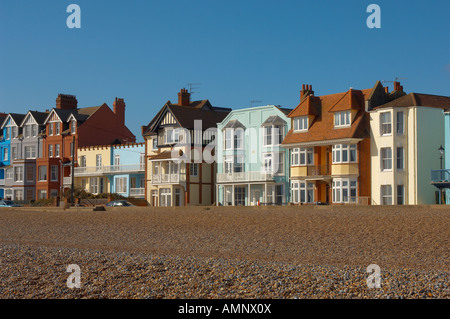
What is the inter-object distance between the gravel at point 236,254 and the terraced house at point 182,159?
16629 millimetres

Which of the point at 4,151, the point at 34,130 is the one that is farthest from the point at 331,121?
the point at 4,151

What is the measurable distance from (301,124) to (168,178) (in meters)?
12.3

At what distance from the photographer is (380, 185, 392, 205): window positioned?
132ft

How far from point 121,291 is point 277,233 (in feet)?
38.6

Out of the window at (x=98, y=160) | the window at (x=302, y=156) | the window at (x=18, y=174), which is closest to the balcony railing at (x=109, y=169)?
the window at (x=98, y=160)

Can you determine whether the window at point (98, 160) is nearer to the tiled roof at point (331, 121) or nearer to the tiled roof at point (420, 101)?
the tiled roof at point (331, 121)

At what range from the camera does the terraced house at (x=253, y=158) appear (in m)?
47.0

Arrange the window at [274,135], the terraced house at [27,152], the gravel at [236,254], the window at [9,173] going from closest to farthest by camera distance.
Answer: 1. the gravel at [236,254]
2. the window at [274,135]
3. the terraced house at [27,152]
4. the window at [9,173]

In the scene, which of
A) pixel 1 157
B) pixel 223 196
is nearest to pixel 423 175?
pixel 223 196

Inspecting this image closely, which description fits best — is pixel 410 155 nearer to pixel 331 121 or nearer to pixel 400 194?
pixel 400 194

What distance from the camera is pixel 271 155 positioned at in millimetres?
47406

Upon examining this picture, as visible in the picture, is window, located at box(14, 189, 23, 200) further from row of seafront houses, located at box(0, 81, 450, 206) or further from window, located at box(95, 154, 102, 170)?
window, located at box(95, 154, 102, 170)
